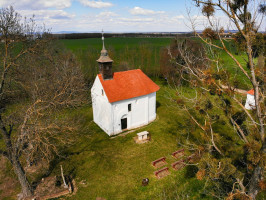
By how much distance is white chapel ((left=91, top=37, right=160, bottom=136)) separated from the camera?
2192 centimetres

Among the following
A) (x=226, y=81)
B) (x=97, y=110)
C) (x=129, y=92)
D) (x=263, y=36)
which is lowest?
(x=97, y=110)

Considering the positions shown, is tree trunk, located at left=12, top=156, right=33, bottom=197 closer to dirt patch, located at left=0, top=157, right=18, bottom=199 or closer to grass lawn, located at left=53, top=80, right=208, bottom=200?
dirt patch, located at left=0, top=157, right=18, bottom=199

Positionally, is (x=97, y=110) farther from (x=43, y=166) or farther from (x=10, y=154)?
(x=10, y=154)

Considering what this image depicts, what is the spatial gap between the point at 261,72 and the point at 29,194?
17562mm

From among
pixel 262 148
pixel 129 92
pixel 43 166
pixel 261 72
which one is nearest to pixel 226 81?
pixel 261 72

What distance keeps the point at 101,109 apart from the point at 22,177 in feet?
38.2

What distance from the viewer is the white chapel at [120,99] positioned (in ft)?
71.9

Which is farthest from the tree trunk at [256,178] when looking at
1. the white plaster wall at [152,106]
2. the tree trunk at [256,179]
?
the white plaster wall at [152,106]

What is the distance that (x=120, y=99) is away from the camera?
21.6m

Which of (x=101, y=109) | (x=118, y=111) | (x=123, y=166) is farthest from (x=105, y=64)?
(x=123, y=166)

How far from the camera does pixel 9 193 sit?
14.7 meters

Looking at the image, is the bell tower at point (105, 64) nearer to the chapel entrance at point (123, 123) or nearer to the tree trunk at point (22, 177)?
the chapel entrance at point (123, 123)

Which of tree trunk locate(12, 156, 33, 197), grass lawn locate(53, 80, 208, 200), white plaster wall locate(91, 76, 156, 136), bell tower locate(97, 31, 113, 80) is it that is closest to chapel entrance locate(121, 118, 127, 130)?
white plaster wall locate(91, 76, 156, 136)

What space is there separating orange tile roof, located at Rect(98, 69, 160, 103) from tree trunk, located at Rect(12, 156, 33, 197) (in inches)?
422
